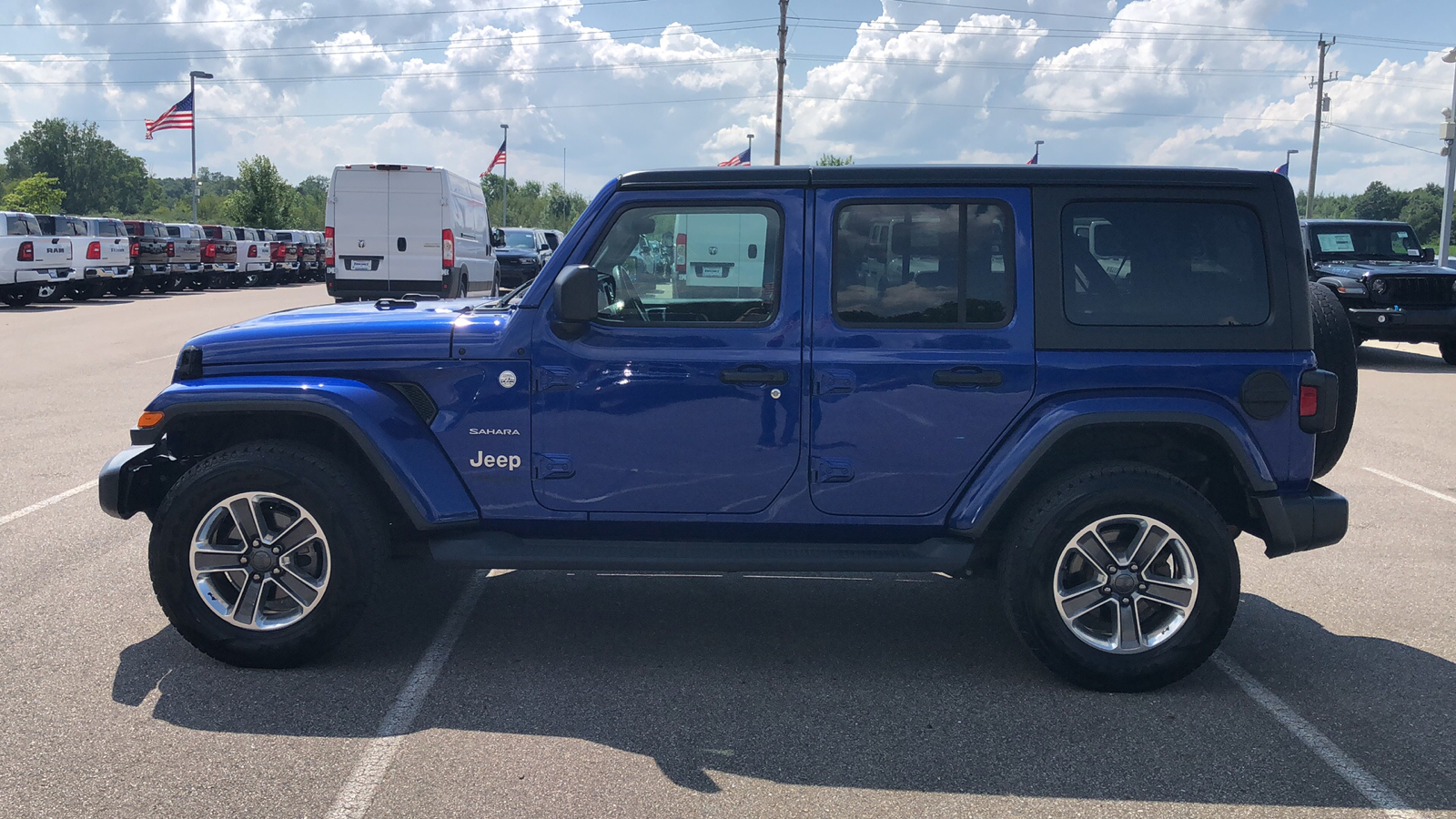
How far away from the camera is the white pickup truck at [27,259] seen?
22.4 m

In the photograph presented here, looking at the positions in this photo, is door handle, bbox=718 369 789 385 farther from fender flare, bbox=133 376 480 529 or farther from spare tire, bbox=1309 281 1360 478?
spare tire, bbox=1309 281 1360 478

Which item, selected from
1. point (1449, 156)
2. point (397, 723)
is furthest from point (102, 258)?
point (1449, 156)

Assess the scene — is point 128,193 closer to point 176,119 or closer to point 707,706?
point 176,119

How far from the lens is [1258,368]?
423 centimetres

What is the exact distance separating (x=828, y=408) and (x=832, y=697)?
3.52 feet

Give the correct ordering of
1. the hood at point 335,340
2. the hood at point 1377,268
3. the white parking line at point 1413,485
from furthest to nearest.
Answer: the hood at point 1377,268 < the white parking line at point 1413,485 < the hood at point 335,340

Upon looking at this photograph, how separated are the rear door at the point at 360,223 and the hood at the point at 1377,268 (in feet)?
49.2

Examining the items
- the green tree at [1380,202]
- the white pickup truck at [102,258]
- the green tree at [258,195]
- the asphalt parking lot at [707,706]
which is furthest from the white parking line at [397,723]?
the green tree at [1380,202]

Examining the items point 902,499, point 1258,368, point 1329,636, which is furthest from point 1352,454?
point 902,499

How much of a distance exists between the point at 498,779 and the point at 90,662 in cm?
197

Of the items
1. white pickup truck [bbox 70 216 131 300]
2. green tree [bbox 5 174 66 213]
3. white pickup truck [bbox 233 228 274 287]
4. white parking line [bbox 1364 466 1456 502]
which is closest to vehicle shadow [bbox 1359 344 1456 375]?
white parking line [bbox 1364 466 1456 502]

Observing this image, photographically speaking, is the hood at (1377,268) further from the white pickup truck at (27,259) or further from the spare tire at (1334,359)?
the white pickup truck at (27,259)

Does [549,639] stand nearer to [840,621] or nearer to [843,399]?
[840,621]

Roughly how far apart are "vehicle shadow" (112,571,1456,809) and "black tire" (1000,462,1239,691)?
125mm
